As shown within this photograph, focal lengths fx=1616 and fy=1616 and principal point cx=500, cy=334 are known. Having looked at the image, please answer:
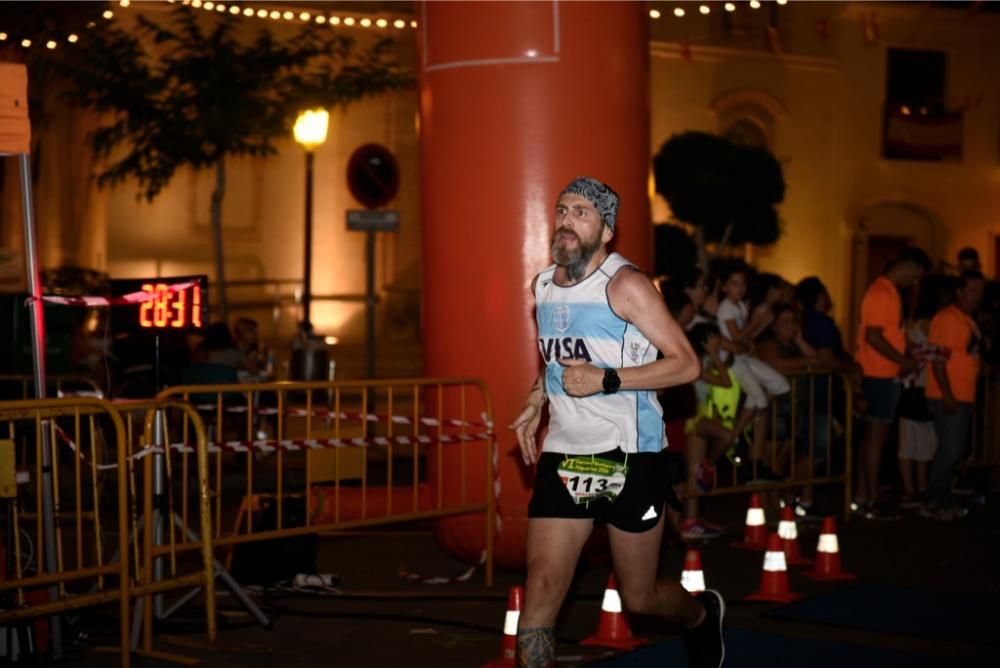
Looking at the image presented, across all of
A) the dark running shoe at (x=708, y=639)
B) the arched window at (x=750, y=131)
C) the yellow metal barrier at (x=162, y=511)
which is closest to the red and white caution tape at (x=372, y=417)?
the yellow metal barrier at (x=162, y=511)

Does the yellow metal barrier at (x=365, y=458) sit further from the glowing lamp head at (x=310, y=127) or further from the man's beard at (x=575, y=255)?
the glowing lamp head at (x=310, y=127)

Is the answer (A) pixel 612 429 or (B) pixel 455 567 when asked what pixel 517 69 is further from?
(A) pixel 612 429

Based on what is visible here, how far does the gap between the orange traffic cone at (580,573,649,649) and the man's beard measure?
2105 mm

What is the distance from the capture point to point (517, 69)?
10102 mm

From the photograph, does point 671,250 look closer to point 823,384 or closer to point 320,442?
point 823,384

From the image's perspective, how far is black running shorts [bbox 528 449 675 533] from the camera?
6164 mm

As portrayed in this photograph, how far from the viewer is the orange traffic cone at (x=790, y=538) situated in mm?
10117

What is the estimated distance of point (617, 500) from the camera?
6168mm

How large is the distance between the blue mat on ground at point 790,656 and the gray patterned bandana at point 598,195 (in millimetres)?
2199

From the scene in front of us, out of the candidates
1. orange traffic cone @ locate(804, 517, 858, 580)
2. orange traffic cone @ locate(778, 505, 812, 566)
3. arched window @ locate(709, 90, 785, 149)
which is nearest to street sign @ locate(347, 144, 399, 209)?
arched window @ locate(709, 90, 785, 149)

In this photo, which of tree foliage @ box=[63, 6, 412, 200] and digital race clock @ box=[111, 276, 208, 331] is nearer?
digital race clock @ box=[111, 276, 208, 331]

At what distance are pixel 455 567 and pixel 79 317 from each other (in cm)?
1140

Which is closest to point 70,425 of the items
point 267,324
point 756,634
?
point 756,634

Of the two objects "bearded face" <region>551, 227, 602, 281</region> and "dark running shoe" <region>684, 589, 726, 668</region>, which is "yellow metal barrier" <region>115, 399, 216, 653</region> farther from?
"dark running shoe" <region>684, 589, 726, 668</region>
